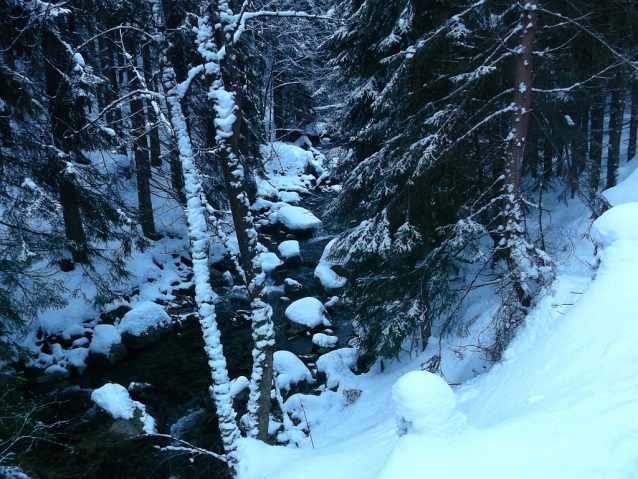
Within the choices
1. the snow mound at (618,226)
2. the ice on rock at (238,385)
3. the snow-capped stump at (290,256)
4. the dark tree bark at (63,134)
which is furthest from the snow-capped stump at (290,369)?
the snow mound at (618,226)

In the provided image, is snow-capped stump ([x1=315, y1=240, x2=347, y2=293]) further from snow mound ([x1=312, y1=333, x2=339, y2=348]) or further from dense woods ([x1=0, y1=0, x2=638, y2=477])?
dense woods ([x1=0, y1=0, x2=638, y2=477])

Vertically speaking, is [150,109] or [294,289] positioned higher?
[150,109]

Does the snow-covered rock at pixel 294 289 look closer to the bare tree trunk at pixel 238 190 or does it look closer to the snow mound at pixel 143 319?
the snow mound at pixel 143 319

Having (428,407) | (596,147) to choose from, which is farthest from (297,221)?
(428,407)

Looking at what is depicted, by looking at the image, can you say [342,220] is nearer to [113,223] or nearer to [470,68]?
[470,68]

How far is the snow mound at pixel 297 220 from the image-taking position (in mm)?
19625

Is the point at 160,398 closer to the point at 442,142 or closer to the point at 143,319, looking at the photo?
the point at 143,319

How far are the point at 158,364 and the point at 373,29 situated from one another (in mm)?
9931

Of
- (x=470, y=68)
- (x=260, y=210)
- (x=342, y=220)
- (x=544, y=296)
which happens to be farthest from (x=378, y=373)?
(x=260, y=210)

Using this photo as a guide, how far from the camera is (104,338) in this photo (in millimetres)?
10594

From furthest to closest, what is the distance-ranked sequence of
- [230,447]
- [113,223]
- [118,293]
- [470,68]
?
[118,293], [113,223], [470,68], [230,447]

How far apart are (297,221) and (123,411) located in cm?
1256

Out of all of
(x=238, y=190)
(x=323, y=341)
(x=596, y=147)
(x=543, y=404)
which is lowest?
(x=323, y=341)

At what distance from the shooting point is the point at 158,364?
35.0 feet
